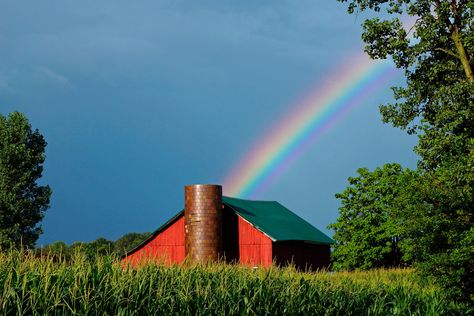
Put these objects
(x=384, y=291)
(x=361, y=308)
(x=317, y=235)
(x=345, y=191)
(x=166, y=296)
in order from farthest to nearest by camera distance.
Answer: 1. (x=345, y=191)
2. (x=317, y=235)
3. (x=384, y=291)
4. (x=361, y=308)
5. (x=166, y=296)

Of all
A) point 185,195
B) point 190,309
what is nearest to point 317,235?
point 185,195

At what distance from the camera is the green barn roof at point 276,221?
4419 centimetres

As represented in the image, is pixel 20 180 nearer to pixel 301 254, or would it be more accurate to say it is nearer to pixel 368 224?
pixel 301 254

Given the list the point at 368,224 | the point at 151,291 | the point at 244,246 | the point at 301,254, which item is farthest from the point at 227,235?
the point at 151,291

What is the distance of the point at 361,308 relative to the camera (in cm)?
1698

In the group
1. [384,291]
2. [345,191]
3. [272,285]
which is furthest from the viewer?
[345,191]

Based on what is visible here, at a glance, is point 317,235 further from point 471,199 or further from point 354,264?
point 471,199

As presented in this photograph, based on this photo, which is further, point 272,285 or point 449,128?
point 449,128

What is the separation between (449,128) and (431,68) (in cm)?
317

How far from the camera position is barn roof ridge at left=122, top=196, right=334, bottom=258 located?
145 feet

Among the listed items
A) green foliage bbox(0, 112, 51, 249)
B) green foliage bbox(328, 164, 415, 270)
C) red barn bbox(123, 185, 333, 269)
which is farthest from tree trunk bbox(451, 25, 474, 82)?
green foliage bbox(0, 112, 51, 249)

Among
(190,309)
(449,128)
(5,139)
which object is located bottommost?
(190,309)

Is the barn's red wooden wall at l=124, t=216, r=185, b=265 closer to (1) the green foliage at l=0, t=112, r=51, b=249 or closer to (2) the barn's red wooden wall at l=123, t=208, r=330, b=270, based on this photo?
(2) the barn's red wooden wall at l=123, t=208, r=330, b=270

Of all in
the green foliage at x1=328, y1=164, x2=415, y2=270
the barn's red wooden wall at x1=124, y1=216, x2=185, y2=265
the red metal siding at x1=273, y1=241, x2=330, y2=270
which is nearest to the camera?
the red metal siding at x1=273, y1=241, x2=330, y2=270
